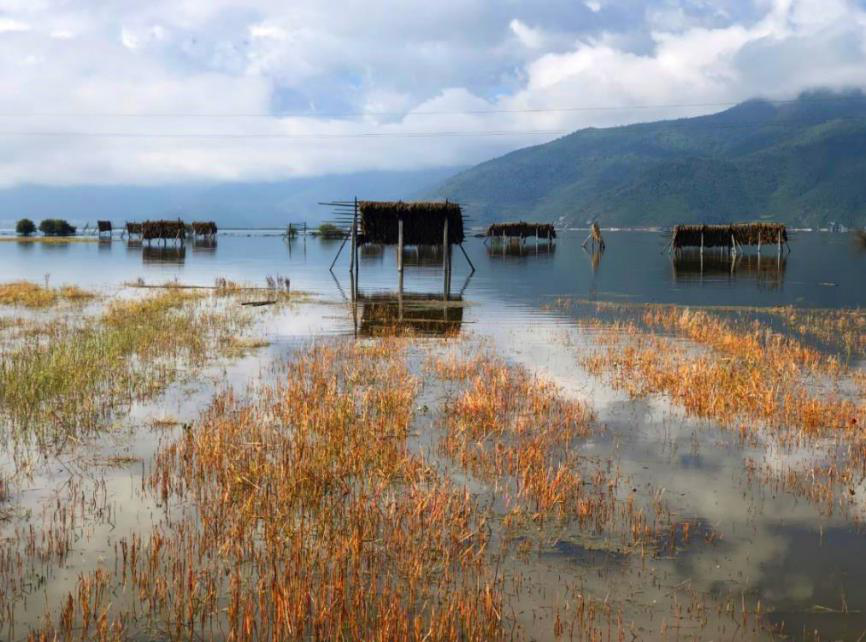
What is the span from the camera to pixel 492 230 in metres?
91.8

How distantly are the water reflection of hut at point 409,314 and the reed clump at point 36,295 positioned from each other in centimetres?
1034

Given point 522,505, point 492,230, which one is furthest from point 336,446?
point 492,230

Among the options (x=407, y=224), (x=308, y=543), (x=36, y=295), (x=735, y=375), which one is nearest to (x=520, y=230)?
(x=407, y=224)

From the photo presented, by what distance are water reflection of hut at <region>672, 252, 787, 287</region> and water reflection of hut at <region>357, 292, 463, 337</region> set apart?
18.8 m

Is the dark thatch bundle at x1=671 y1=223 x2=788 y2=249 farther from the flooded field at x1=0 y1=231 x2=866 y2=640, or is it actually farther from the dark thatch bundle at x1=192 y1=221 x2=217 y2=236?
the dark thatch bundle at x1=192 y1=221 x2=217 y2=236

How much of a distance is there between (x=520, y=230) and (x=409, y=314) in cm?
6664

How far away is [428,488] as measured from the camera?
779 cm

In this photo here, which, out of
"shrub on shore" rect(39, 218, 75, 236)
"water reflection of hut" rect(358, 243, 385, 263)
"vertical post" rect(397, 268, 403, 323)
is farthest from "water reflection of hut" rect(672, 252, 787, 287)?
"shrub on shore" rect(39, 218, 75, 236)

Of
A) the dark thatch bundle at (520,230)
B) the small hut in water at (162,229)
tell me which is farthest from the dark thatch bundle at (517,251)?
the small hut in water at (162,229)

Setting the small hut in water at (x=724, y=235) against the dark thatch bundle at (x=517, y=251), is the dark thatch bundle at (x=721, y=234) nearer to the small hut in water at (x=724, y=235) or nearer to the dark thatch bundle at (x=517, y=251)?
the small hut in water at (x=724, y=235)

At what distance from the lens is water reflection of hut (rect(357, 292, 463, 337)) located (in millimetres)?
20500

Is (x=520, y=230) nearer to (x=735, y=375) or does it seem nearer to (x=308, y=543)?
(x=735, y=375)

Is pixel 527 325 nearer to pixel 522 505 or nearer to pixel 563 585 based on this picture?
pixel 522 505

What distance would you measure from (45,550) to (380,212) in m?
31.3
